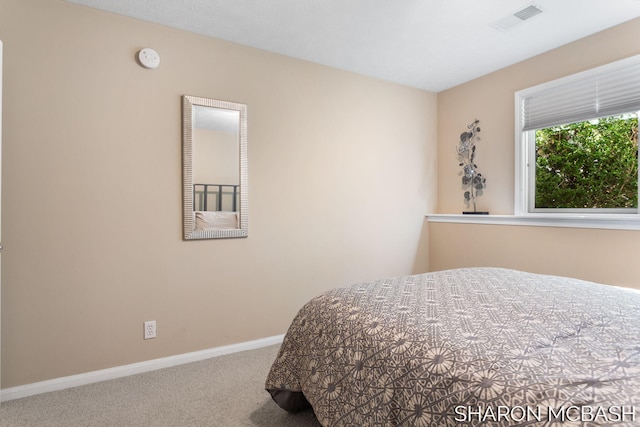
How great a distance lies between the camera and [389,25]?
2453 mm

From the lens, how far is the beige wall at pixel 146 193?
2.09 m

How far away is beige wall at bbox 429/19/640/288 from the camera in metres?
2.45

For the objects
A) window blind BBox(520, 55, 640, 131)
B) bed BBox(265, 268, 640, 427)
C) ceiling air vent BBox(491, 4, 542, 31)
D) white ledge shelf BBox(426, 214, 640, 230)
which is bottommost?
bed BBox(265, 268, 640, 427)

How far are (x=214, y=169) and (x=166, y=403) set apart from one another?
151cm

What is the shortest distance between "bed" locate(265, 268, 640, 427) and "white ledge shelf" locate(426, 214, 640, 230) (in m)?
0.93

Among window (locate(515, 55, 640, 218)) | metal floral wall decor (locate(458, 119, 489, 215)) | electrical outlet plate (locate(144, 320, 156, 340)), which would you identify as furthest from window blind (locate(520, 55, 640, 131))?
electrical outlet plate (locate(144, 320, 156, 340))

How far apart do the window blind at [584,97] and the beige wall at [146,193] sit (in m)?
1.30

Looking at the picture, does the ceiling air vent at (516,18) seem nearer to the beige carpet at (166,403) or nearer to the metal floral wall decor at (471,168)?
the metal floral wall decor at (471,168)

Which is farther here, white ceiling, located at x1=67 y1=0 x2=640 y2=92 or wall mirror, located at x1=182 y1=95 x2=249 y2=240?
wall mirror, located at x1=182 y1=95 x2=249 y2=240

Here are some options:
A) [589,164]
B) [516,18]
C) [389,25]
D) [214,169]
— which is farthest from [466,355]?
[589,164]

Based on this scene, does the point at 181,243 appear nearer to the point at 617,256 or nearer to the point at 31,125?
the point at 31,125

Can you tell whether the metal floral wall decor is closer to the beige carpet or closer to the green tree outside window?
the green tree outside window

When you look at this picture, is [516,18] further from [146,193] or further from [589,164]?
[146,193]

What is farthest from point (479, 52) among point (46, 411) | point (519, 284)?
point (46, 411)
